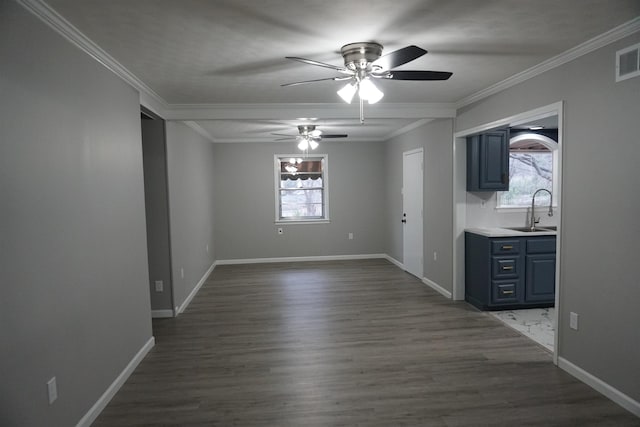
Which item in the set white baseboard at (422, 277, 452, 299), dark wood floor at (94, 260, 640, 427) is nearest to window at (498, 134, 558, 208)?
white baseboard at (422, 277, 452, 299)

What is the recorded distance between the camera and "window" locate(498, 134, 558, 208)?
5719 millimetres

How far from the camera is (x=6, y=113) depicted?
1.79m

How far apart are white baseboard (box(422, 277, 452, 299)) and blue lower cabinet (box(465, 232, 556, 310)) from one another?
60 cm

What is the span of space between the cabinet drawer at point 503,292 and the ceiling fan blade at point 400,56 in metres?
3.10

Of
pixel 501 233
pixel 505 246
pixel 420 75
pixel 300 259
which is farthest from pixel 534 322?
pixel 300 259

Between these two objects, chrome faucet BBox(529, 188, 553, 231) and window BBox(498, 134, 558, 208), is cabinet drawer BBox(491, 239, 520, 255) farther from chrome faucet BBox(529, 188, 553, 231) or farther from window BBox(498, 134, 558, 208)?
window BBox(498, 134, 558, 208)

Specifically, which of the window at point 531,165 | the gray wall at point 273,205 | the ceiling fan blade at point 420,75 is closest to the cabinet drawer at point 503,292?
the window at point 531,165

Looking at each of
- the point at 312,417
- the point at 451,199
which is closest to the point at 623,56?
the point at 451,199

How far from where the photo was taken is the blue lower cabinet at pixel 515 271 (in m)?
4.47

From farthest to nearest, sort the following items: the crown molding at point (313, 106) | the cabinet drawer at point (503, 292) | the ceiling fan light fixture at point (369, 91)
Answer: the cabinet drawer at point (503, 292), the crown molding at point (313, 106), the ceiling fan light fixture at point (369, 91)

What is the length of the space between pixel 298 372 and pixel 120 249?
1730mm

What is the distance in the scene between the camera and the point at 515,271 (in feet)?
14.9

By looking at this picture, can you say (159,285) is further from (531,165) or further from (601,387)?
(531,165)

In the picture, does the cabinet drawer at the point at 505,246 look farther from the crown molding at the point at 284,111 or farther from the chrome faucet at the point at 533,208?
the crown molding at the point at 284,111
